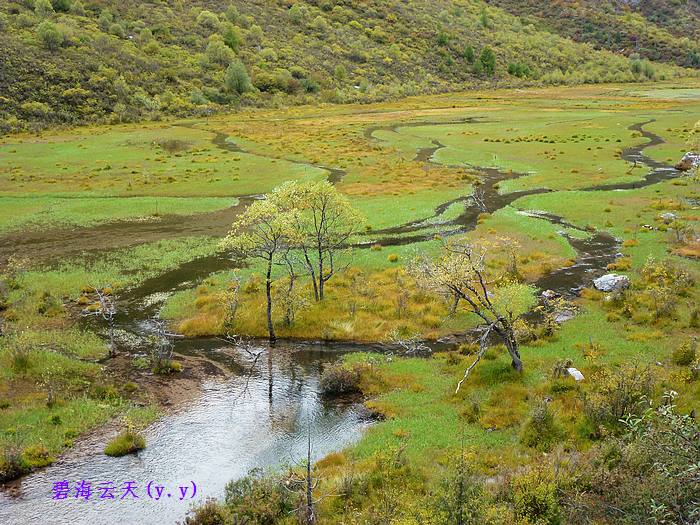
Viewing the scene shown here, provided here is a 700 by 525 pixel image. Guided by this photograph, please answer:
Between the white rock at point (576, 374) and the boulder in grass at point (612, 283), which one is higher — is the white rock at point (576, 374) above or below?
below

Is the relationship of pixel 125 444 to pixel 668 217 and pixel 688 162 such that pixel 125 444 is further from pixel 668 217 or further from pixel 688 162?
pixel 688 162

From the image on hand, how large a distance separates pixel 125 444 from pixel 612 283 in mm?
29057

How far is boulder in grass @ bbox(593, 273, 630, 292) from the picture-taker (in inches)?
1315

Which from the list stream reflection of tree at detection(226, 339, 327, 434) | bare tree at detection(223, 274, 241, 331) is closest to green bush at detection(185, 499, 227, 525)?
stream reflection of tree at detection(226, 339, 327, 434)

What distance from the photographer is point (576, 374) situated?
23547 mm

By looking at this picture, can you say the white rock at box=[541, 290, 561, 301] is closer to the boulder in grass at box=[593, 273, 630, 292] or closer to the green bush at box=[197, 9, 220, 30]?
the boulder in grass at box=[593, 273, 630, 292]

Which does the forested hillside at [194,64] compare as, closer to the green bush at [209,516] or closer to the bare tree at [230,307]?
the bare tree at [230,307]

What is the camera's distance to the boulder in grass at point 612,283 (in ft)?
110

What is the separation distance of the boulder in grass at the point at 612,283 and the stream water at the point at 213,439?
55.2 ft

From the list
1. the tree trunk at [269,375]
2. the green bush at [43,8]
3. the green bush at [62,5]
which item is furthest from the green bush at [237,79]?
the tree trunk at [269,375]

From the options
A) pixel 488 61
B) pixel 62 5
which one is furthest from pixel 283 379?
pixel 488 61

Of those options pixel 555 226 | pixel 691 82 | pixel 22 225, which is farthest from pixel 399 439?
pixel 691 82

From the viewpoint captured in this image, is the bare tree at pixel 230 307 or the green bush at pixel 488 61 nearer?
the bare tree at pixel 230 307

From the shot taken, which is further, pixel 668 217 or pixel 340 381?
pixel 668 217
